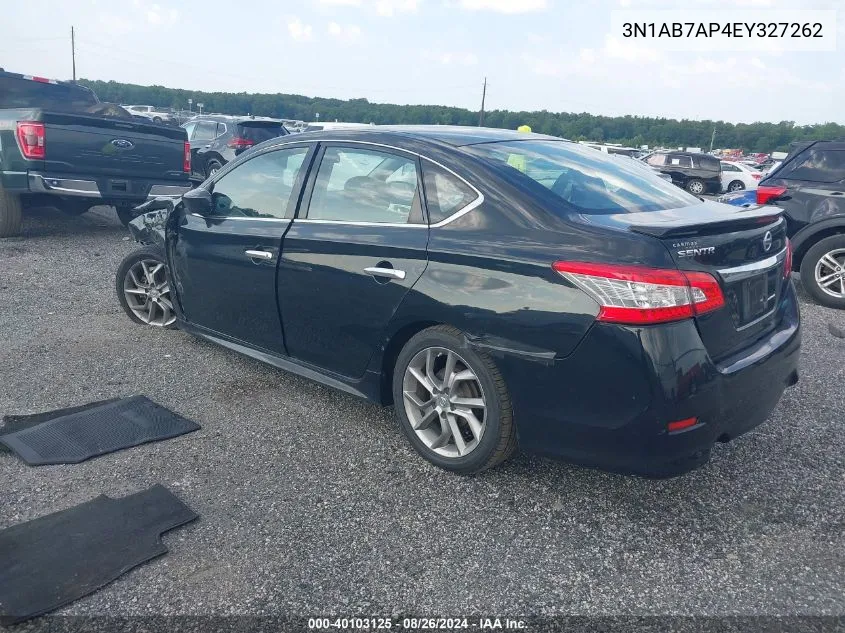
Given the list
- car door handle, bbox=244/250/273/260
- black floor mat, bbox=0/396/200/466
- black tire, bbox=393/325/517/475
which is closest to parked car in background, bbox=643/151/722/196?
car door handle, bbox=244/250/273/260

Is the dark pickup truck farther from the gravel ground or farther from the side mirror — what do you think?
the gravel ground

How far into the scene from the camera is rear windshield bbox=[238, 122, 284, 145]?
16484 millimetres

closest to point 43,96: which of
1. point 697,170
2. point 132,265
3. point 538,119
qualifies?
point 132,265

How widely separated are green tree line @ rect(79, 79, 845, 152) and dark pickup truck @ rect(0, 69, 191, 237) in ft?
158

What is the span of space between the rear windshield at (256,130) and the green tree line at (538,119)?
130ft

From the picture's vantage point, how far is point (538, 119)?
63.2m

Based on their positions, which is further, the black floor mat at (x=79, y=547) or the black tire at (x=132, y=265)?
the black tire at (x=132, y=265)

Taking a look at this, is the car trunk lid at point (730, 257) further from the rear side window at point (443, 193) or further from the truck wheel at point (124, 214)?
the truck wheel at point (124, 214)

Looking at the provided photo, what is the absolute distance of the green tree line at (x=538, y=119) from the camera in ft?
201

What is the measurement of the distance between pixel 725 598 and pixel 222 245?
3.21 m

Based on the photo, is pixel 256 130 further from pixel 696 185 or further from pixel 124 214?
pixel 696 185

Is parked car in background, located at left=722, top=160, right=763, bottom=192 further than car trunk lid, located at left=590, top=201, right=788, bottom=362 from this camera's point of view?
Yes

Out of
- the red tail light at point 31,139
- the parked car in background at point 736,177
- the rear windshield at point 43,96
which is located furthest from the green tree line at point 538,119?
the red tail light at point 31,139

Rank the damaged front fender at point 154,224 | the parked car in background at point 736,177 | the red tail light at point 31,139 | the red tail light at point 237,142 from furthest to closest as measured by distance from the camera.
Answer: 1. the parked car in background at point 736,177
2. the red tail light at point 237,142
3. the red tail light at point 31,139
4. the damaged front fender at point 154,224
